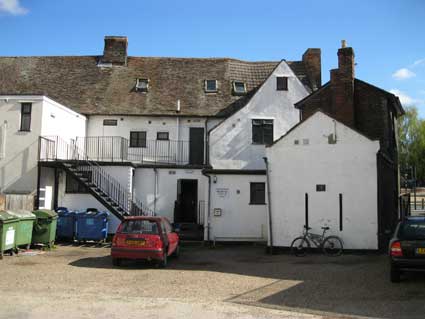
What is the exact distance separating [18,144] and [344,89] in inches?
577

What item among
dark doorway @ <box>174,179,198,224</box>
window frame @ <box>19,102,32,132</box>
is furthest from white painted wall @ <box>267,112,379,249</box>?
window frame @ <box>19,102,32,132</box>

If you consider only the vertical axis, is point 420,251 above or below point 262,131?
below

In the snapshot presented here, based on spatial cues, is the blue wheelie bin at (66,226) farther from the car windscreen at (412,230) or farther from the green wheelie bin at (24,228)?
the car windscreen at (412,230)

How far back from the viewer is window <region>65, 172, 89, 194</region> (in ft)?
73.4

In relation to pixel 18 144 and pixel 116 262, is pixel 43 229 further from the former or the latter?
pixel 18 144

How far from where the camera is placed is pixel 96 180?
2178 centimetres

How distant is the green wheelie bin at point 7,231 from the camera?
47.8 ft

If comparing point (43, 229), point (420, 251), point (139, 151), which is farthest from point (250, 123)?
point (420, 251)

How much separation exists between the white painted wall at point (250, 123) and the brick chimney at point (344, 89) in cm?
354

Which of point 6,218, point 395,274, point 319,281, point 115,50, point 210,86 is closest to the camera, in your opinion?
point 395,274

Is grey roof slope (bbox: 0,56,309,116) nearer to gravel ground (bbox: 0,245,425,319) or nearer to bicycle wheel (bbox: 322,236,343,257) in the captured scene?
bicycle wheel (bbox: 322,236,343,257)

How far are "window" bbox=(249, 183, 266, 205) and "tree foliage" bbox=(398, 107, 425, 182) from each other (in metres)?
36.4

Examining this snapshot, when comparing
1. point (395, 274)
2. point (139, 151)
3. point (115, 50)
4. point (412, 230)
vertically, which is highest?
point (115, 50)

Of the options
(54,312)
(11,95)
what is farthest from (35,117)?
(54,312)
